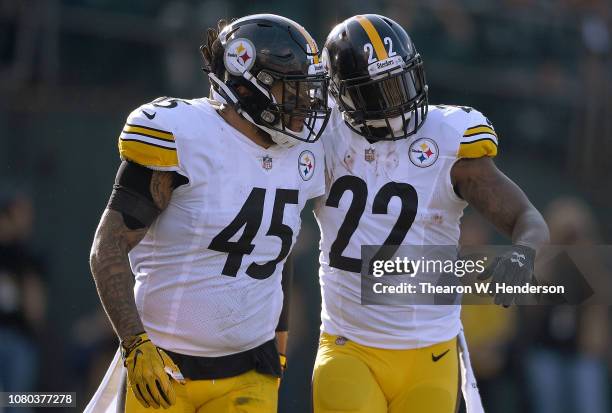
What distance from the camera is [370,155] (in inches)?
158

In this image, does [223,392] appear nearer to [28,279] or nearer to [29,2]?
[28,279]

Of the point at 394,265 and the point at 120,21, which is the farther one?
the point at 120,21

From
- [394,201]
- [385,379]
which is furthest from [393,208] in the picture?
[385,379]

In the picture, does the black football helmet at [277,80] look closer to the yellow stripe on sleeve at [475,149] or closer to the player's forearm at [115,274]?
the yellow stripe on sleeve at [475,149]

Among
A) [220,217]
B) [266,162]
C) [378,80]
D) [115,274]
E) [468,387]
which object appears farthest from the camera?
[468,387]

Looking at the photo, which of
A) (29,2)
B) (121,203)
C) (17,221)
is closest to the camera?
(121,203)

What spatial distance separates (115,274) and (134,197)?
26 centimetres

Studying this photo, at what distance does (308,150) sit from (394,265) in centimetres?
52

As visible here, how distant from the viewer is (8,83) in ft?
26.1

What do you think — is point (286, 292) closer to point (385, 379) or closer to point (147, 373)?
point (385, 379)

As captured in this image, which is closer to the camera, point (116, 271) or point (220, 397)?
point (116, 271)

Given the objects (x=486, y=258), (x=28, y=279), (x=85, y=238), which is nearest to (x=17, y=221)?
(x=28, y=279)

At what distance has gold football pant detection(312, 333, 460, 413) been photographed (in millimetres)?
3859

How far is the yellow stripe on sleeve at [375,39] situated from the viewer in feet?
13.0
